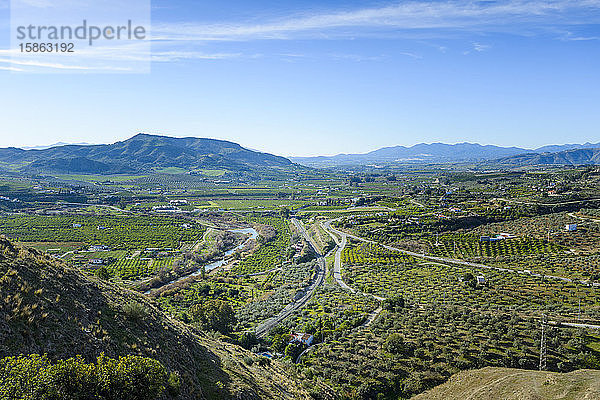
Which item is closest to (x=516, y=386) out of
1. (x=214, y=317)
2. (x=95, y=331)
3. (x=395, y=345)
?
(x=395, y=345)

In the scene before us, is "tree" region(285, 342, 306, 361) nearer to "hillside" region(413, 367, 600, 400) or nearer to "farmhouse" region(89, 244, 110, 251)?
"hillside" region(413, 367, 600, 400)

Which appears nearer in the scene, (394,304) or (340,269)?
(394,304)

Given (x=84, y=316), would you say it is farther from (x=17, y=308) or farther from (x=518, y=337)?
(x=518, y=337)

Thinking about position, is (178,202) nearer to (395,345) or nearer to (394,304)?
(394,304)

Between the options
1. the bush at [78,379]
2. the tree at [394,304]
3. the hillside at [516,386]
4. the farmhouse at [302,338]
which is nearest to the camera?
the bush at [78,379]

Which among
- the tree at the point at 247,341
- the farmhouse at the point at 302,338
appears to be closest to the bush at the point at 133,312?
the tree at the point at 247,341

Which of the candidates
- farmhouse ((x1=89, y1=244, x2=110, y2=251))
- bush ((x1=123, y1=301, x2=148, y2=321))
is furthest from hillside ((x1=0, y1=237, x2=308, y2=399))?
farmhouse ((x1=89, y1=244, x2=110, y2=251))

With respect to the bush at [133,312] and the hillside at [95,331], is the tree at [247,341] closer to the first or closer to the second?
the hillside at [95,331]
